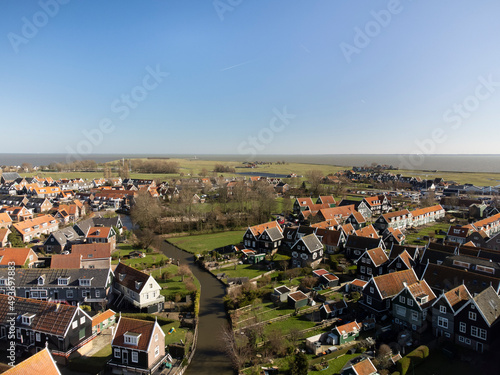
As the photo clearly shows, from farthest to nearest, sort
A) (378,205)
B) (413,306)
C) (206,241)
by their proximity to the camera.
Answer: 1. (378,205)
2. (206,241)
3. (413,306)

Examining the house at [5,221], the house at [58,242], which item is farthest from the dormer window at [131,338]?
the house at [5,221]

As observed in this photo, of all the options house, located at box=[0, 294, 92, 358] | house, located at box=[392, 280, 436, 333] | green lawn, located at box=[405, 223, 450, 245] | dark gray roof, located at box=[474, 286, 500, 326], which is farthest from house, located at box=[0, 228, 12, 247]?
green lawn, located at box=[405, 223, 450, 245]

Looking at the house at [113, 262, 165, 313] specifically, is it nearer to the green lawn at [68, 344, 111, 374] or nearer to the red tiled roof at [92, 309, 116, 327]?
the red tiled roof at [92, 309, 116, 327]

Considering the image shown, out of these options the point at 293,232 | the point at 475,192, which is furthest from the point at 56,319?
the point at 475,192

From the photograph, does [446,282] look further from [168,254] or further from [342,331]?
[168,254]

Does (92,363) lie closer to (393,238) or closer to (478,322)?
(478,322)

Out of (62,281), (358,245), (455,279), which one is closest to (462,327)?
(455,279)
